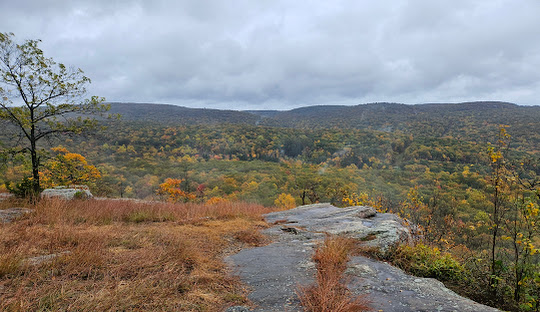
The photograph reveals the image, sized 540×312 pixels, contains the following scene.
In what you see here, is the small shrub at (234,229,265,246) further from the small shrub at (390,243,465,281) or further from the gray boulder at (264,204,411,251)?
the small shrub at (390,243,465,281)

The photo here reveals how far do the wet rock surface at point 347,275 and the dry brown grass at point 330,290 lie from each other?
4.9 inches

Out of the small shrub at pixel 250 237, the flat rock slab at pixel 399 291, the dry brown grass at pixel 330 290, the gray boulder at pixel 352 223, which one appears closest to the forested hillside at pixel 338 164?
the gray boulder at pixel 352 223

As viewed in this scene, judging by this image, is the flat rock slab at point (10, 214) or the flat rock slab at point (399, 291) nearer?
the flat rock slab at point (399, 291)

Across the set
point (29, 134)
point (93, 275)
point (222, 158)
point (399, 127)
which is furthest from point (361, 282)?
point (399, 127)

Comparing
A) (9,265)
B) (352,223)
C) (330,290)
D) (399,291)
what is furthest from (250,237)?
(9,265)

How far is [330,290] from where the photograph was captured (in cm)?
296

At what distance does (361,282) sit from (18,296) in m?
3.77

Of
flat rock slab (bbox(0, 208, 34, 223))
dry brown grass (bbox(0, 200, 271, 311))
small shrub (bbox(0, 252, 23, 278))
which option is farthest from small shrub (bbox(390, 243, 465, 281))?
flat rock slab (bbox(0, 208, 34, 223))

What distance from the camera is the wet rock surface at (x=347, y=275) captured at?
9.42ft

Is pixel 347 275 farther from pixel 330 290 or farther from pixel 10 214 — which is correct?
pixel 10 214

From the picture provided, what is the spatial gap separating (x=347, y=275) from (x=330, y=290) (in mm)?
846

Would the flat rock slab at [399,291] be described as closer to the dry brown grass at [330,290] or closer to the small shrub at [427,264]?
the dry brown grass at [330,290]

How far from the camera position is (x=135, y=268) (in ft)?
10.7

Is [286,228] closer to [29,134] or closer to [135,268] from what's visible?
[135,268]
